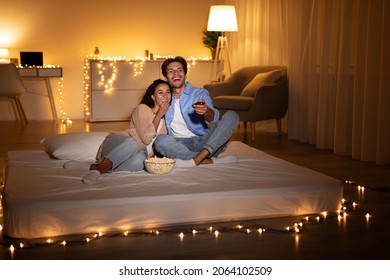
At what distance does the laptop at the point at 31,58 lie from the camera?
728 centimetres

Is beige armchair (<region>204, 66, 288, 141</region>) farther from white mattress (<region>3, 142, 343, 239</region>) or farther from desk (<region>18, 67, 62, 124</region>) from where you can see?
white mattress (<region>3, 142, 343, 239</region>)

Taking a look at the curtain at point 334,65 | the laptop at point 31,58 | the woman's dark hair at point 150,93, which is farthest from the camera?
the laptop at point 31,58

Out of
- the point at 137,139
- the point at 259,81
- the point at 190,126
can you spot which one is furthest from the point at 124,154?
the point at 259,81

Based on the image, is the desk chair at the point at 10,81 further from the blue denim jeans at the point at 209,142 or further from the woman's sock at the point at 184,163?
the woman's sock at the point at 184,163

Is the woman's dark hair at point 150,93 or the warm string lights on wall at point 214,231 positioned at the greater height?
the woman's dark hair at point 150,93

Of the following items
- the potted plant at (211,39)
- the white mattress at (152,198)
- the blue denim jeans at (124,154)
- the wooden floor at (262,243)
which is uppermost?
the potted plant at (211,39)

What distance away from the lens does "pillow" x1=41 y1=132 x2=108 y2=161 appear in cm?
376

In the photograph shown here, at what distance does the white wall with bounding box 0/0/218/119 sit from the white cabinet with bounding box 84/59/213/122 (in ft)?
1.19

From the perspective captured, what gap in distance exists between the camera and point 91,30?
7.72 metres

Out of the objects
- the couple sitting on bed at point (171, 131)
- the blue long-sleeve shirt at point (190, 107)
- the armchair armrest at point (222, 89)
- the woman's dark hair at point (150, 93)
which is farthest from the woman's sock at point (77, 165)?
the armchair armrest at point (222, 89)

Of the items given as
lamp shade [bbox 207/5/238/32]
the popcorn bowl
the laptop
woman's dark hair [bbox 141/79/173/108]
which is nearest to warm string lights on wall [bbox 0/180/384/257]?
the popcorn bowl

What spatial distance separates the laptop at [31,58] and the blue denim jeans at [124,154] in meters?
4.17

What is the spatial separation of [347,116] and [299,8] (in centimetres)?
132

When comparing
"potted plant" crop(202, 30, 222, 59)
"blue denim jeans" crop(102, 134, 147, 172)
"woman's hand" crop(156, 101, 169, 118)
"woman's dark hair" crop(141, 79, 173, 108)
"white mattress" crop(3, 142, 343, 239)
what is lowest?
"white mattress" crop(3, 142, 343, 239)
